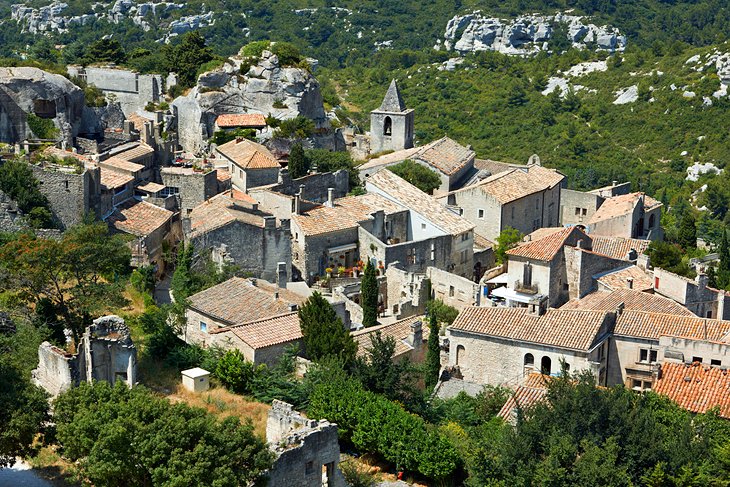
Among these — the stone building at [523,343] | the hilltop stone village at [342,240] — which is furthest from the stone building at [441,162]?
the stone building at [523,343]

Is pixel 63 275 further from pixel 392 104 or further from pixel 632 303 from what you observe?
pixel 392 104

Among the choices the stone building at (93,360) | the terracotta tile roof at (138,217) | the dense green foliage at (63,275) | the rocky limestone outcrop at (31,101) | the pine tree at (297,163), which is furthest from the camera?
the pine tree at (297,163)

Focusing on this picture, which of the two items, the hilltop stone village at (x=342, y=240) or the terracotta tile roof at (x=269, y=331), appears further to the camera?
the hilltop stone village at (x=342, y=240)

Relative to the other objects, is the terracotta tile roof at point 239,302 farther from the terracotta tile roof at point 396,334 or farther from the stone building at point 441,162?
the stone building at point 441,162

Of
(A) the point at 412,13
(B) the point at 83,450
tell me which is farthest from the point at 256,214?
(A) the point at 412,13

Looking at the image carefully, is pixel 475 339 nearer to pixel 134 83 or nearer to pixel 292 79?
pixel 292 79
